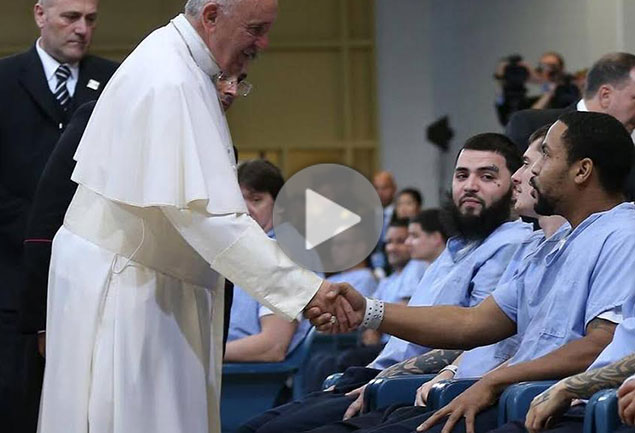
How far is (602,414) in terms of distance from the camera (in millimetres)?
2809

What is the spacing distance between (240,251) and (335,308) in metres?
0.30

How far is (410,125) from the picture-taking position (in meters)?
13.2

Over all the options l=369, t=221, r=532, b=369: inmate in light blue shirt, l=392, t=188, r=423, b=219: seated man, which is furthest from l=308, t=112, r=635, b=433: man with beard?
l=392, t=188, r=423, b=219: seated man

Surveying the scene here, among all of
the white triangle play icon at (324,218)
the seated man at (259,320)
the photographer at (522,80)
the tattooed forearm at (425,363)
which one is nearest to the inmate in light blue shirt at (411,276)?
the photographer at (522,80)

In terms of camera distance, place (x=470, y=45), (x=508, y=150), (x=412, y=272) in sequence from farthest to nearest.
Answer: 1. (x=470, y=45)
2. (x=412, y=272)
3. (x=508, y=150)

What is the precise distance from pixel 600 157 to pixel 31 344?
1582mm

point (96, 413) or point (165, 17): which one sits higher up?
point (165, 17)

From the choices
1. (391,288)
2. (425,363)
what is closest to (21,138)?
(425,363)

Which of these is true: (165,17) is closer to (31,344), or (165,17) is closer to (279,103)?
(279,103)

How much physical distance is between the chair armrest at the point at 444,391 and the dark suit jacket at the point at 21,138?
4.30 ft

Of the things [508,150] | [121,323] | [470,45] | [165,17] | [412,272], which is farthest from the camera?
[165,17]

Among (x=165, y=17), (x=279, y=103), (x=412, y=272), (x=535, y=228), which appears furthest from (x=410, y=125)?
(x=535, y=228)

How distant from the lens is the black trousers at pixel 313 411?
408cm

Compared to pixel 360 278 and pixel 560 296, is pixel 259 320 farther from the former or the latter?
pixel 360 278
